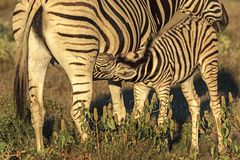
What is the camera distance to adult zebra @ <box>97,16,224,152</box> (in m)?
6.70

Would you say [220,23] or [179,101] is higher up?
[220,23]

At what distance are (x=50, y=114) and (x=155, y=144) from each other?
2641 millimetres

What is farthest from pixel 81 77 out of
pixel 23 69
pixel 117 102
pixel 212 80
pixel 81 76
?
pixel 212 80

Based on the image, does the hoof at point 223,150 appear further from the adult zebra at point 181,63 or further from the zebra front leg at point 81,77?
the zebra front leg at point 81,77

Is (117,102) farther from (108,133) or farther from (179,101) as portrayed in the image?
(179,101)

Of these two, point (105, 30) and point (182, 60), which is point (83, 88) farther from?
point (182, 60)

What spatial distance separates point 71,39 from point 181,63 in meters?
1.62

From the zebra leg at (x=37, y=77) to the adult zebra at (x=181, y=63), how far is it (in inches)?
29.8

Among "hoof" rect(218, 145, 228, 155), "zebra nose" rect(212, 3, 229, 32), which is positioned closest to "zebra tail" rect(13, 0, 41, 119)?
"hoof" rect(218, 145, 228, 155)

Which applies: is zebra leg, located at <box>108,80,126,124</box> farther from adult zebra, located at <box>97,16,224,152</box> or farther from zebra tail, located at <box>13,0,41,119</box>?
zebra tail, located at <box>13,0,41,119</box>

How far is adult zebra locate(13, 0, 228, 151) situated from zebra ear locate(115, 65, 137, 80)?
0.18 metres

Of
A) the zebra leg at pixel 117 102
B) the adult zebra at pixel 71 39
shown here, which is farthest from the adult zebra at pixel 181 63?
the zebra leg at pixel 117 102

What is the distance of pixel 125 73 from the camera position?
21.4 ft

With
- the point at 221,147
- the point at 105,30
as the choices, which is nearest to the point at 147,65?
the point at 105,30
